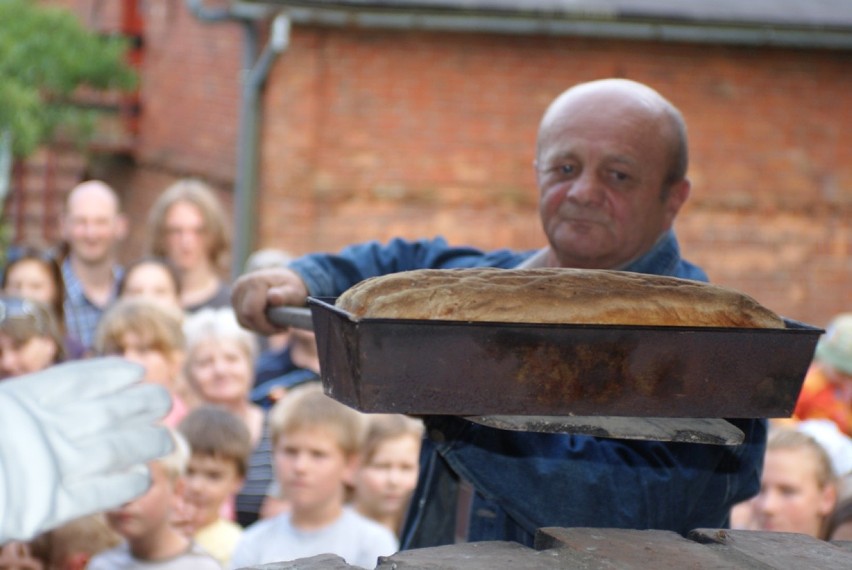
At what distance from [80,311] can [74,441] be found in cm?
384

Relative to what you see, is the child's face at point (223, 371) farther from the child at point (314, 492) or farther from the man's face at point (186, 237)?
the man's face at point (186, 237)

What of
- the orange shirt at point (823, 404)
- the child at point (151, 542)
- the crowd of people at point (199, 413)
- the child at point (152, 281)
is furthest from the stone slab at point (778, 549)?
the child at point (152, 281)

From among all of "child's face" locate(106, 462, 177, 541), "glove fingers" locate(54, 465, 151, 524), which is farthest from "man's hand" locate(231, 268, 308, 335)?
"child's face" locate(106, 462, 177, 541)

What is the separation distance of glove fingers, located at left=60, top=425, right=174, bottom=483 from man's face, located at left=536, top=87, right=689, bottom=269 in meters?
1.09

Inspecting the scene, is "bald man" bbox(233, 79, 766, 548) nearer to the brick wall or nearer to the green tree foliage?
the brick wall

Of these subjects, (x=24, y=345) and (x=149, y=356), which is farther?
(x=149, y=356)

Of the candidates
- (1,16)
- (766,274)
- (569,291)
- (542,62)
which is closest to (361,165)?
(542,62)

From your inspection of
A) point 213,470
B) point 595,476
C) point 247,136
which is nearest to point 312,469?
point 213,470

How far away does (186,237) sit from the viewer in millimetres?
7203

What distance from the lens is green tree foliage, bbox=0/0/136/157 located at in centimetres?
1447

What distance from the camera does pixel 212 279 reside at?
7.36 metres

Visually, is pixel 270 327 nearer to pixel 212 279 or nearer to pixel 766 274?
pixel 212 279

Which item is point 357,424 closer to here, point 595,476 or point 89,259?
point 595,476

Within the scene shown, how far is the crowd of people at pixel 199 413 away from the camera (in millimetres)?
4793
